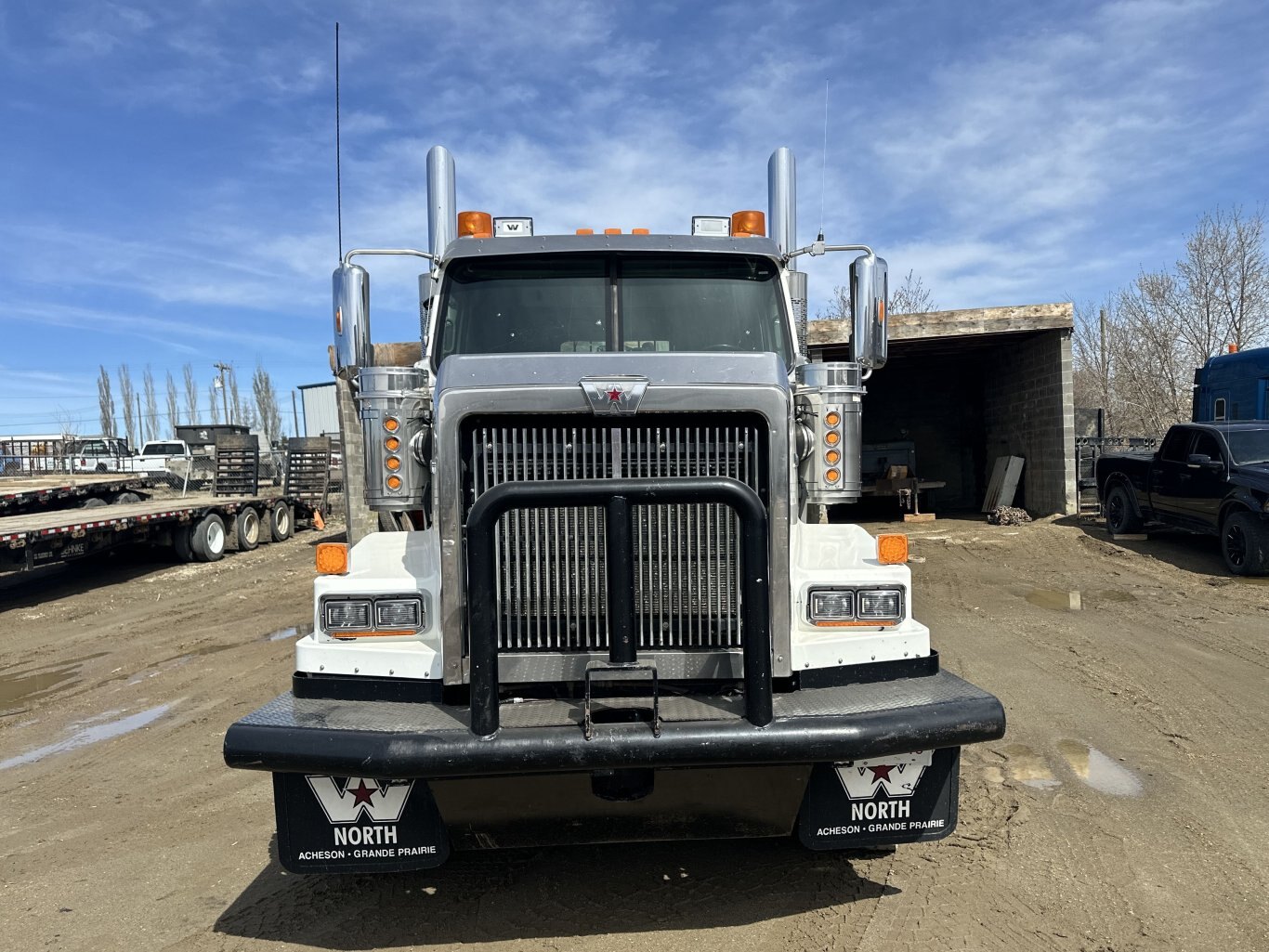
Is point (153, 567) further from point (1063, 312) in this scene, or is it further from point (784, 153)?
point (1063, 312)

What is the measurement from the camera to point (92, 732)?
594cm

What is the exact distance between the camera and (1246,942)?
119 inches

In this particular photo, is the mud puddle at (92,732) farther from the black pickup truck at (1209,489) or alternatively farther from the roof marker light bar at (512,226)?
the black pickup truck at (1209,489)

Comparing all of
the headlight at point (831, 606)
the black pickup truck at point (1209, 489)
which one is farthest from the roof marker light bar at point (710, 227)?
the black pickup truck at point (1209, 489)

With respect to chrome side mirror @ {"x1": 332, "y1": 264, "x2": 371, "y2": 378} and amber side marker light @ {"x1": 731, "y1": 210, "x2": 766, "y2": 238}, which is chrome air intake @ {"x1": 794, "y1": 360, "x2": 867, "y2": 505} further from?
chrome side mirror @ {"x1": 332, "y1": 264, "x2": 371, "y2": 378}

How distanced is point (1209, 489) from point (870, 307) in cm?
908

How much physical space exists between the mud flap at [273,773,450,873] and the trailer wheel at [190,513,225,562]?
12469 mm

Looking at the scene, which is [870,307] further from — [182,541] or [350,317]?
[182,541]

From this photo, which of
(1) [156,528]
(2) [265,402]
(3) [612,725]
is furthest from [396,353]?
(2) [265,402]

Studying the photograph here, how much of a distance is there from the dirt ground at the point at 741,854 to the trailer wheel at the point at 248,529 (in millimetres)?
8071

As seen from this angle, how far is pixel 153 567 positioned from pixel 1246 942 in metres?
14.7

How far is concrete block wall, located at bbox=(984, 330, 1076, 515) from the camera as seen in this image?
14617 millimetres

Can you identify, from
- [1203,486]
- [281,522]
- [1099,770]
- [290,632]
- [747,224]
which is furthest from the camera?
[281,522]

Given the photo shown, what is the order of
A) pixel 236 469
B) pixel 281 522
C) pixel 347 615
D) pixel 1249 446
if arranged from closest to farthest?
pixel 347 615 → pixel 1249 446 → pixel 281 522 → pixel 236 469
